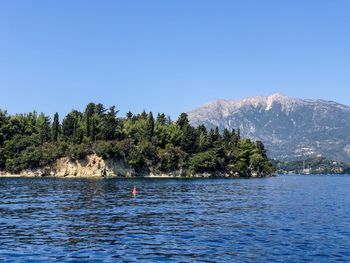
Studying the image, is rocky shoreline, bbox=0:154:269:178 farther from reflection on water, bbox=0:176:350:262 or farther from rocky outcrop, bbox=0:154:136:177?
reflection on water, bbox=0:176:350:262

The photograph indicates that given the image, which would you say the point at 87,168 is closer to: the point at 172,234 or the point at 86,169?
the point at 86,169

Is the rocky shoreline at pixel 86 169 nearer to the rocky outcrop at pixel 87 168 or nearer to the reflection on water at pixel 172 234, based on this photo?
the rocky outcrop at pixel 87 168

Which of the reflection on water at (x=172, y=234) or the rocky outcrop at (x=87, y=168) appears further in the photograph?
the rocky outcrop at (x=87, y=168)

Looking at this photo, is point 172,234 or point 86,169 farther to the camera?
point 86,169

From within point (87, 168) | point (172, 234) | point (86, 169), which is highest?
point (87, 168)

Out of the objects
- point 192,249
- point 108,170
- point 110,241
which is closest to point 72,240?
point 110,241

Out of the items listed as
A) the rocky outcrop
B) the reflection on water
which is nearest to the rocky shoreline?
the rocky outcrop

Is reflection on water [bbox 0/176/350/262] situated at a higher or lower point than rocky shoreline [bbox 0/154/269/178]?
lower

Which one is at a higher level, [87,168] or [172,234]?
[87,168]

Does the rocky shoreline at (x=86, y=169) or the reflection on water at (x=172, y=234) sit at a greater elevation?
the rocky shoreline at (x=86, y=169)

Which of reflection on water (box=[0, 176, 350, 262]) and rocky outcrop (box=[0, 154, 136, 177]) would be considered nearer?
reflection on water (box=[0, 176, 350, 262])

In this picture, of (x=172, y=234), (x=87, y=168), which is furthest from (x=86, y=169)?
(x=172, y=234)

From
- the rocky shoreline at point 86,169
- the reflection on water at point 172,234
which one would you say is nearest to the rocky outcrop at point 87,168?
the rocky shoreline at point 86,169

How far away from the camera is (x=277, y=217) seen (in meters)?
47.1
